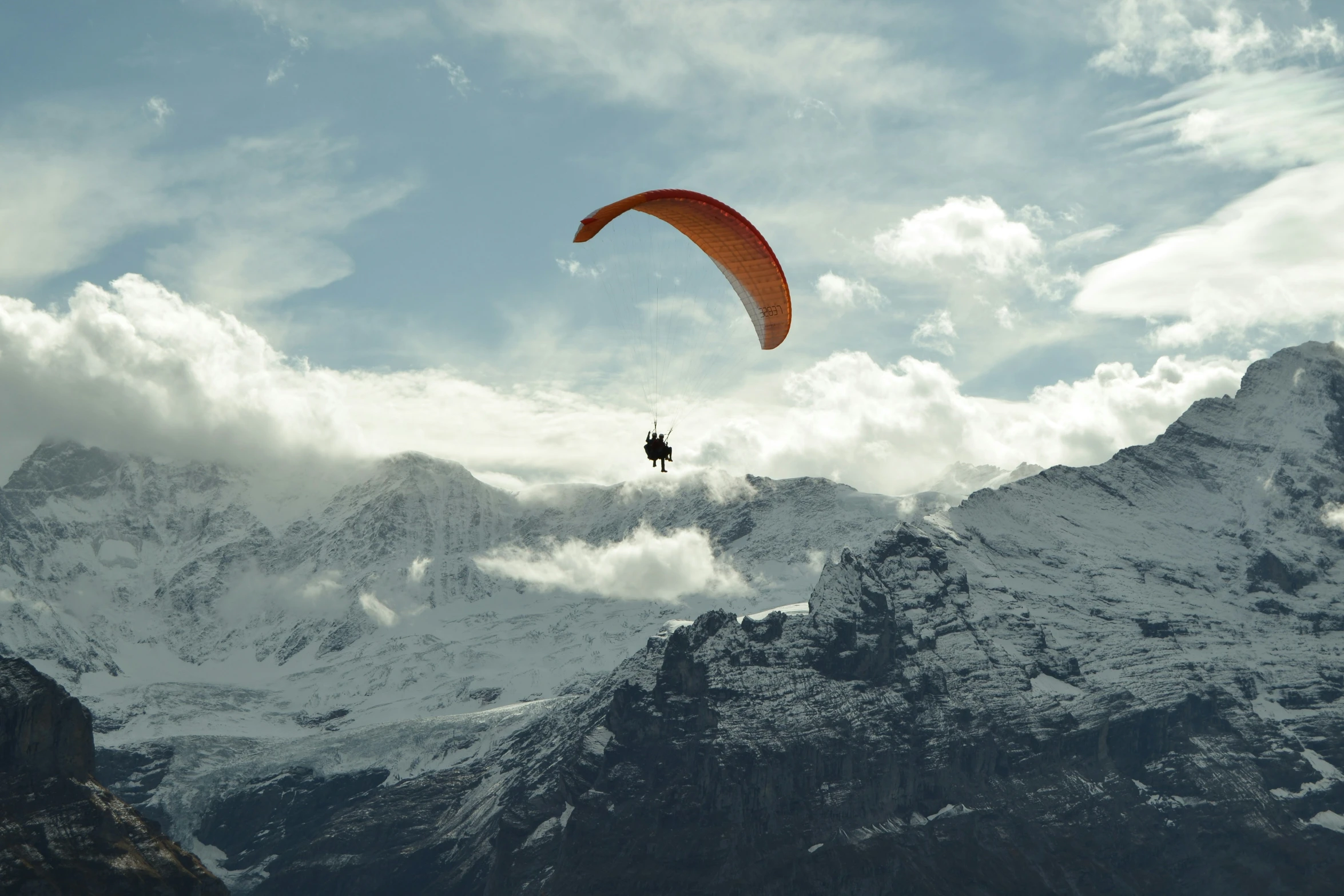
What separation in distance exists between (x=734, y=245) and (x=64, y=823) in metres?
114

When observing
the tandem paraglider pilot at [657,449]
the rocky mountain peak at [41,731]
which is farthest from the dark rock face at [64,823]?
the tandem paraglider pilot at [657,449]

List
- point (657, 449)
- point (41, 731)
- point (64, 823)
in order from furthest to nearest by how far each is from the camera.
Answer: point (41, 731)
point (64, 823)
point (657, 449)

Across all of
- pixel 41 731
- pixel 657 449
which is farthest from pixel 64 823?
pixel 657 449

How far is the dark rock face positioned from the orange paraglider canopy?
101m

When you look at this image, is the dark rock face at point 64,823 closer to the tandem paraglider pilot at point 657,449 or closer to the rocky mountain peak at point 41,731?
the rocky mountain peak at point 41,731

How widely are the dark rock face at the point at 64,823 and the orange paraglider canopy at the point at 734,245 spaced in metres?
101

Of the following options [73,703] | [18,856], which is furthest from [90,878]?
[73,703]

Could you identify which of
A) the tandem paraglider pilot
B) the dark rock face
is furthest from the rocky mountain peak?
the tandem paraglider pilot

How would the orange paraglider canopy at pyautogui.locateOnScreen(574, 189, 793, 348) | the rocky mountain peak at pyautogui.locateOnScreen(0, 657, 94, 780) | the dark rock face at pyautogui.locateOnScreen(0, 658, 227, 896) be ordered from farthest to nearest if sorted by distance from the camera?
the rocky mountain peak at pyautogui.locateOnScreen(0, 657, 94, 780)
the dark rock face at pyautogui.locateOnScreen(0, 658, 227, 896)
the orange paraglider canopy at pyautogui.locateOnScreen(574, 189, 793, 348)

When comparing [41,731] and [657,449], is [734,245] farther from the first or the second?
[41,731]

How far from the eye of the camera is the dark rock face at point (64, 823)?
16150 centimetres

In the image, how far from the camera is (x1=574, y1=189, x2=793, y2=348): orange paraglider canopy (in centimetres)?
9431

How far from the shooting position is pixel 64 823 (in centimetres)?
17025

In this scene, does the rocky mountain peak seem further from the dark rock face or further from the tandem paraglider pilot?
the tandem paraglider pilot
